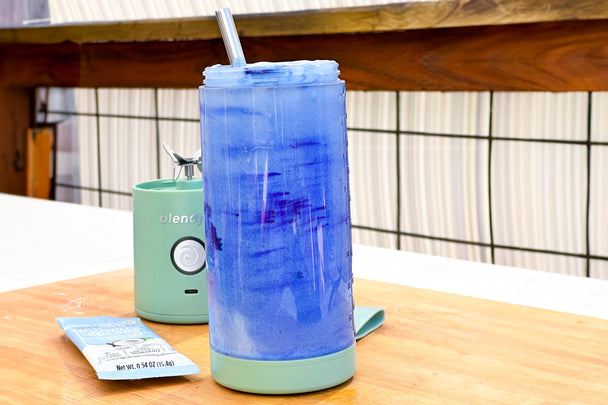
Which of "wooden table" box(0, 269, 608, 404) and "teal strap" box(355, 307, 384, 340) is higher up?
"teal strap" box(355, 307, 384, 340)

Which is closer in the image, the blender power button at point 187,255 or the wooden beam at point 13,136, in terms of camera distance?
the blender power button at point 187,255

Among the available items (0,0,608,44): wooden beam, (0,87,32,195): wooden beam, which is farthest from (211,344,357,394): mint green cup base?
(0,87,32,195): wooden beam

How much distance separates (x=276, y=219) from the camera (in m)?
0.51

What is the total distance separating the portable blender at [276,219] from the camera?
0.51 m

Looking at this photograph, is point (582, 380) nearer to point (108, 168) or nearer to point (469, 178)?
point (469, 178)

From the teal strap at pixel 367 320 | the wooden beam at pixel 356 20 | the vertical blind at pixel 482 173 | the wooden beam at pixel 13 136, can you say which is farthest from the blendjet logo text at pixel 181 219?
the wooden beam at pixel 13 136

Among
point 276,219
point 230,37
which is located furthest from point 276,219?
point 230,37

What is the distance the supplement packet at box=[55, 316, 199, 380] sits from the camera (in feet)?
1.85

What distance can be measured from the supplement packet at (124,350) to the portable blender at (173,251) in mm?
32

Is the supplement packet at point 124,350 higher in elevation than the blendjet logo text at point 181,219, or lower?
lower

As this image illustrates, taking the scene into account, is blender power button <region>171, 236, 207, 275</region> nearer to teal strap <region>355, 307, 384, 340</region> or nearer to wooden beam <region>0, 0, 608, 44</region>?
teal strap <region>355, 307, 384, 340</region>

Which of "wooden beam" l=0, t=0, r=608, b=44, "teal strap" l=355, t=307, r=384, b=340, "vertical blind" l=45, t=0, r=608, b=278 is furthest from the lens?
"vertical blind" l=45, t=0, r=608, b=278

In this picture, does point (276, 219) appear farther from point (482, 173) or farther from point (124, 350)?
point (482, 173)

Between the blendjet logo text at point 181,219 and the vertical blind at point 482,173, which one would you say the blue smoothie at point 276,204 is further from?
the vertical blind at point 482,173
